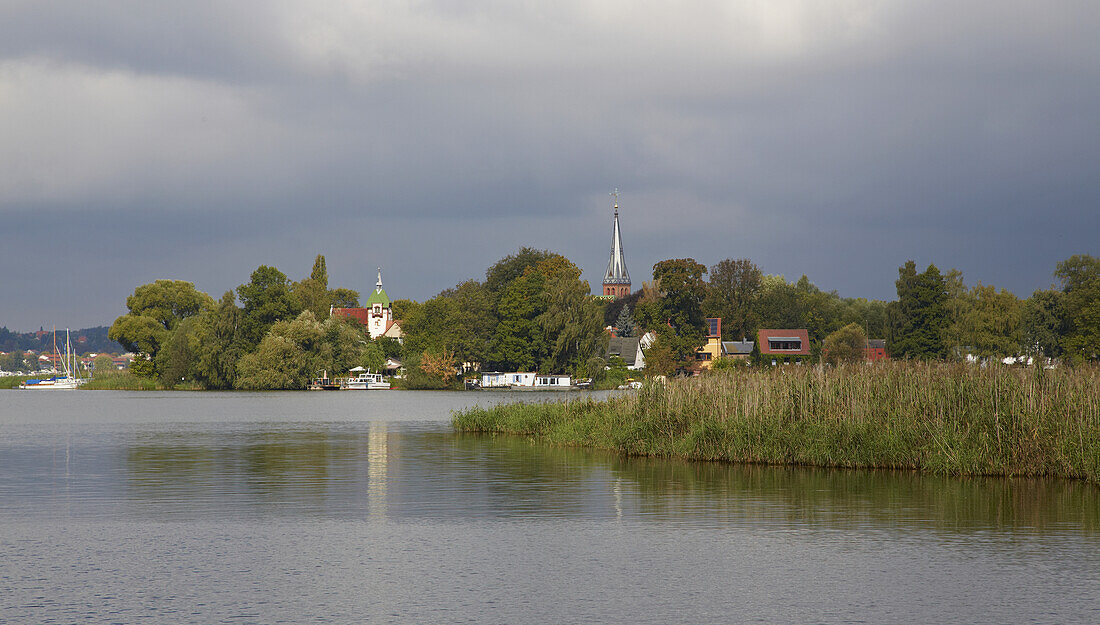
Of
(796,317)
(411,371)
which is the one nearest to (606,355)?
(411,371)

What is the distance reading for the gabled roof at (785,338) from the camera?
139875 mm

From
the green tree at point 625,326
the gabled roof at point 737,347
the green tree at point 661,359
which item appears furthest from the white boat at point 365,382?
the gabled roof at point 737,347

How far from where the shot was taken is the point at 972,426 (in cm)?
2834

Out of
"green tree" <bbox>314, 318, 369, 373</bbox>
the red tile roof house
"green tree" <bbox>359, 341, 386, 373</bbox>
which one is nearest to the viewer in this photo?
"green tree" <bbox>314, 318, 369, 373</bbox>

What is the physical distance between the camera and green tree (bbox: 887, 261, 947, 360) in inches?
4493

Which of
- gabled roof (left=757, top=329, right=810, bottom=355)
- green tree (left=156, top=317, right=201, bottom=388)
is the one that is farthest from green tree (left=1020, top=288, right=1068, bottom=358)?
green tree (left=156, top=317, right=201, bottom=388)

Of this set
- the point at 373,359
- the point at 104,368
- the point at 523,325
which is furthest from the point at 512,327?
the point at 104,368

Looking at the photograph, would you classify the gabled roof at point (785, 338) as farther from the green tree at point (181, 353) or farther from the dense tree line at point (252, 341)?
the green tree at point (181, 353)

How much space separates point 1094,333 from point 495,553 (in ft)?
284

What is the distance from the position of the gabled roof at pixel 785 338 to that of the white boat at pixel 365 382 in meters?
49.1

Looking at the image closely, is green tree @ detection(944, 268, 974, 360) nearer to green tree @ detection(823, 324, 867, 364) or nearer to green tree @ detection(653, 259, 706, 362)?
green tree @ detection(823, 324, 867, 364)

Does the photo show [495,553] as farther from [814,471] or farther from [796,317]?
[796,317]

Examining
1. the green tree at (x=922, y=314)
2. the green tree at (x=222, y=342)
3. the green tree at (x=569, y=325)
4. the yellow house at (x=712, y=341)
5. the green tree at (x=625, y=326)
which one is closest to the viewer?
the green tree at (x=922, y=314)

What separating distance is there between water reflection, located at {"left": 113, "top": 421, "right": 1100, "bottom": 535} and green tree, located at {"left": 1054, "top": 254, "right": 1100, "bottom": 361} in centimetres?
6739
